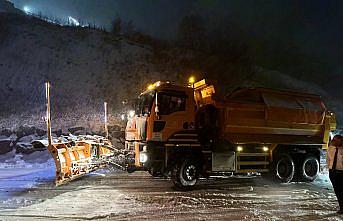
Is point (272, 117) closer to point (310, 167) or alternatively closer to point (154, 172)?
point (310, 167)

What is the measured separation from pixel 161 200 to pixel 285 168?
583cm

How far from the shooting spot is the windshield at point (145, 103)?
9977 mm

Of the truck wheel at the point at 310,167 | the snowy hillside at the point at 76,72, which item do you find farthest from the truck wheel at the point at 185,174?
the snowy hillside at the point at 76,72

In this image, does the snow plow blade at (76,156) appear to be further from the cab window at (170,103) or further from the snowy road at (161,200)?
the cab window at (170,103)

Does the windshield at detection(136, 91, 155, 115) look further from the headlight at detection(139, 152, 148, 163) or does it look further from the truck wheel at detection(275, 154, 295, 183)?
the truck wheel at detection(275, 154, 295, 183)

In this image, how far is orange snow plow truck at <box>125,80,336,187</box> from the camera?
32.7 feet

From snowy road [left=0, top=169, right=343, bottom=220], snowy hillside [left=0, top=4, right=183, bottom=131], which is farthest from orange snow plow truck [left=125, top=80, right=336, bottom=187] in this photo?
snowy hillside [left=0, top=4, right=183, bottom=131]

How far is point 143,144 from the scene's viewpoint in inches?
391

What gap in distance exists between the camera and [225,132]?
35.7 feet

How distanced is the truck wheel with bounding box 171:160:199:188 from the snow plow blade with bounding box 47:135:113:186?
2904 millimetres

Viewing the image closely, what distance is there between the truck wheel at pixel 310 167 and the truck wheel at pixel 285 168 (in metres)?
0.60

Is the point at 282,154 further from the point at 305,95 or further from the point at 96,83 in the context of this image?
the point at 96,83

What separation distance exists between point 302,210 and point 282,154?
186 inches

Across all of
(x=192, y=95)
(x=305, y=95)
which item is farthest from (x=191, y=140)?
(x=305, y=95)
